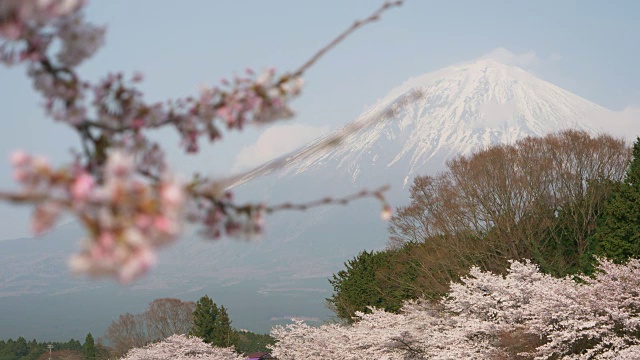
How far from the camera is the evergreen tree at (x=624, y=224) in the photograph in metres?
19.0

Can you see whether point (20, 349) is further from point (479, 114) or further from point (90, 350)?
point (479, 114)

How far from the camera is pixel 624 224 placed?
63.1 feet

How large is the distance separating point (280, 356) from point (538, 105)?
11161 centimetres

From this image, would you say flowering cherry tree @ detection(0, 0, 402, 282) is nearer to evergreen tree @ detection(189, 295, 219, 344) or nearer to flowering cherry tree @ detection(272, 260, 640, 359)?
flowering cherry tree @ detection(272, 260, 640, 359)

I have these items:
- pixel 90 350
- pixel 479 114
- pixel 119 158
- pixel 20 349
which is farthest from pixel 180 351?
pixel 479 114

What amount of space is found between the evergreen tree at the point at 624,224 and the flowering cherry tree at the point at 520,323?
152cm

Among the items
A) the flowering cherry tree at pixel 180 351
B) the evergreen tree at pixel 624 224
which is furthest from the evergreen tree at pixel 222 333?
the evergreen tree at pixel 624 224

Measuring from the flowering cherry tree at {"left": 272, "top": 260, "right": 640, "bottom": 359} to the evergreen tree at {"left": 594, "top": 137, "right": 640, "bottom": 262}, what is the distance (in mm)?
1521

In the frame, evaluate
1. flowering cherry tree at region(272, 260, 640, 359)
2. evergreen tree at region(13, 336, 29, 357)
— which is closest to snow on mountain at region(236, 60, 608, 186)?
evergreen tree at region(13, 336, 29, 357)

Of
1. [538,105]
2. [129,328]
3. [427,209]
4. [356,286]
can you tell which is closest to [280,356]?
[356,286]

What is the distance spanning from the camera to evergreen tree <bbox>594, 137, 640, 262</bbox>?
1895cm

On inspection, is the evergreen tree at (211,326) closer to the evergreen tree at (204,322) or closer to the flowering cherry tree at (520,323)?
the evergreen tree at (204,322)

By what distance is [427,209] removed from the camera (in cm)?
2394

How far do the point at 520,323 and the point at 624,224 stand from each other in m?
4.91
